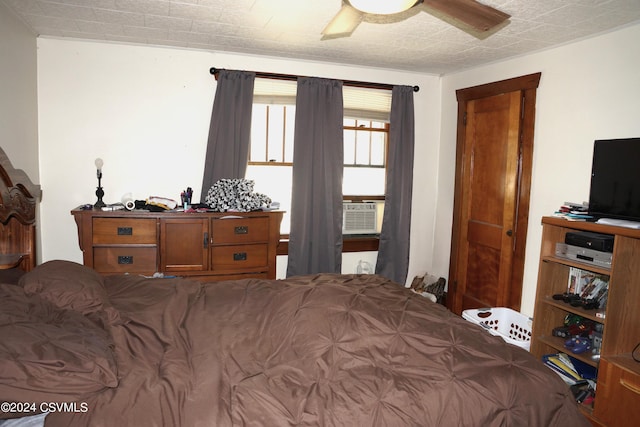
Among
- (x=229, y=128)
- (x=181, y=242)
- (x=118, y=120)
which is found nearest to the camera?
(x=181, y=242)

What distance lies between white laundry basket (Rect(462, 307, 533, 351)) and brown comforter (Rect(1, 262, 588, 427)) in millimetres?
1446

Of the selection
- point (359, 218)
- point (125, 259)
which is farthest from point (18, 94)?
point (359, 218)

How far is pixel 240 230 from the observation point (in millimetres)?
3473

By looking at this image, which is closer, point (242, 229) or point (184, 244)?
point (184, 244)

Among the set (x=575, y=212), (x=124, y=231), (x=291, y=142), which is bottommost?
(x=124, y=231)

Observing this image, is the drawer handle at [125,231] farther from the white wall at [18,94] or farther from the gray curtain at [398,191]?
the gray curtain at [398,191]

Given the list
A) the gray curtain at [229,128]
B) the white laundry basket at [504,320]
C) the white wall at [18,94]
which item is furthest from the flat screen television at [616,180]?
the white wall at [18,94]

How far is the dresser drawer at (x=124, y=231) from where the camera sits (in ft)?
10.4

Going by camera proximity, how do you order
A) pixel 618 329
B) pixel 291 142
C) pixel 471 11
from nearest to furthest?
1. pixel 471 11
2. pixel 618 329
3. pixel 291 142

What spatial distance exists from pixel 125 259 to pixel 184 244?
0.45 metres

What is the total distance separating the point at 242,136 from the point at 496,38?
87.7 inches

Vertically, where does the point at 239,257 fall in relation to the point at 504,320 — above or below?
above

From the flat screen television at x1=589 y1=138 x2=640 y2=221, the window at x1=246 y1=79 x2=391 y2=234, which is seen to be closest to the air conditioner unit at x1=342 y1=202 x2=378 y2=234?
the window at x1=246 y1=79 x2=391 y2=234

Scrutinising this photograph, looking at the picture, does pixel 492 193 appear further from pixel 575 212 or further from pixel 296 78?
pixel 296 78
